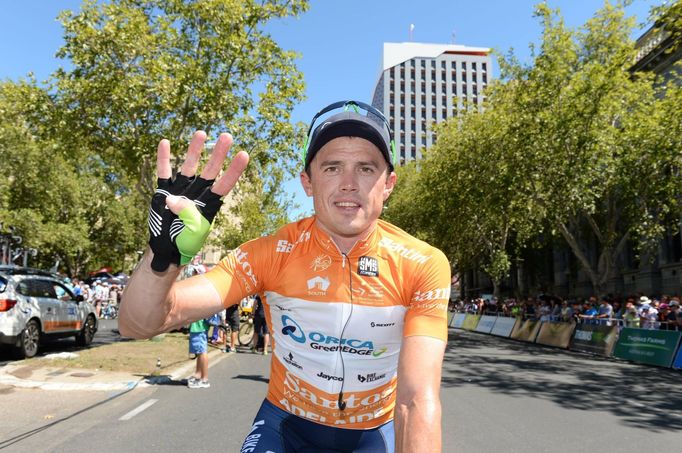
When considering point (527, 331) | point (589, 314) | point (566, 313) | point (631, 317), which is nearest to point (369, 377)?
point (631, 317)

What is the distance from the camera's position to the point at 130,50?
14766 millimetres

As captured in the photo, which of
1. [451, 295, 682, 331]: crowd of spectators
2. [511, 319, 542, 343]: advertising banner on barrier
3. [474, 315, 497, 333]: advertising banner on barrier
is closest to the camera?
[451, 295, 682, 331]: crowd of spectators

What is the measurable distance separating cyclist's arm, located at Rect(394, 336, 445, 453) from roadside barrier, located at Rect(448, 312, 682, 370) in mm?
14775

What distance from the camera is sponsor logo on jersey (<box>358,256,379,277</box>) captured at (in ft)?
7.71

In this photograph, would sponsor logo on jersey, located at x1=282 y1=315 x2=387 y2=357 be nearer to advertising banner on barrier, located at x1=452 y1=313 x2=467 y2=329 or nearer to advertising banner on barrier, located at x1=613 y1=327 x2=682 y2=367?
advertising banner on barrier, located at x1=613 y1=327 x2=682 y2=367

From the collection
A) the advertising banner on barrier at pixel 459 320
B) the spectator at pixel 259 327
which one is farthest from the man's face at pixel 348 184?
the advertising banner on barrier at pixel 459 320

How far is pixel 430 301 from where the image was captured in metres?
2.21

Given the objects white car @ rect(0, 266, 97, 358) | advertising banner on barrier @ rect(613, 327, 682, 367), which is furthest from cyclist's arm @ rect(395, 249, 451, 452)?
advertising banner on barrier @ rect(613, 327, 682, 367)

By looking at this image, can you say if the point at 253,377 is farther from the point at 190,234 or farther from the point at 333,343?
the point at 190,234

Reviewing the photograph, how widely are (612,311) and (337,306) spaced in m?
21.1

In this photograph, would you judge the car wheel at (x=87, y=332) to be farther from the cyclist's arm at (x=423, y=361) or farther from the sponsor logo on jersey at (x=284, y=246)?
the cyclist's arm at (x=423, y=361)

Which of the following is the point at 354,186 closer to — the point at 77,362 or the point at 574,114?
the point at 77,362

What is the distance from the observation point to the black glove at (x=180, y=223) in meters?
1.93

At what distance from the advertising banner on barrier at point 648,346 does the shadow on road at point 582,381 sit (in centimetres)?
50
